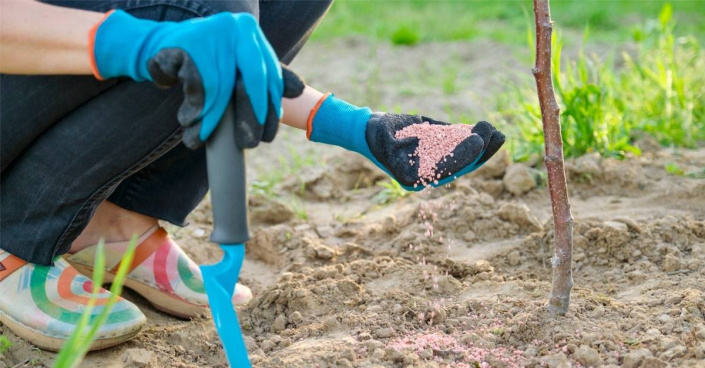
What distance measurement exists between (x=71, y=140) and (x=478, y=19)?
145 inches

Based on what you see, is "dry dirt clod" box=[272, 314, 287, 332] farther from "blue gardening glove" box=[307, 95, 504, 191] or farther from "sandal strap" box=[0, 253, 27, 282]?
"sandal strap" box=[0, 253, 27, 282]

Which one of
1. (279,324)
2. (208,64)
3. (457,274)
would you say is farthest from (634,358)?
(208,64)

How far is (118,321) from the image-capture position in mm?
1716

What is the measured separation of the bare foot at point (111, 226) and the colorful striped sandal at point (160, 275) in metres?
0.02

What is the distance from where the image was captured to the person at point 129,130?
1.33 m

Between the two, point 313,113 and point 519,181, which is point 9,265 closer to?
point 313,113

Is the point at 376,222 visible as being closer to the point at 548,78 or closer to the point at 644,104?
the point at 548,78

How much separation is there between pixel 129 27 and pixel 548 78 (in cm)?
80

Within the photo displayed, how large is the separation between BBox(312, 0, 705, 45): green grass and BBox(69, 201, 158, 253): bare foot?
2.82m

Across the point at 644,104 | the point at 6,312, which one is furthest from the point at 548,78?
the point at 644,104

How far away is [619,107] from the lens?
2891 millimetres

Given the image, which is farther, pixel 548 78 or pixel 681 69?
pixel 681 69

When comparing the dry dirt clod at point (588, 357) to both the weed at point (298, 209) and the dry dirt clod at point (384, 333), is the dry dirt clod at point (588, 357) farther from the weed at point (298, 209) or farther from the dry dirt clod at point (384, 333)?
the weed at point (298, 209)

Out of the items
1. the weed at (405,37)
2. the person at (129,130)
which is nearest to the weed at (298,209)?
the person at (129,130)
